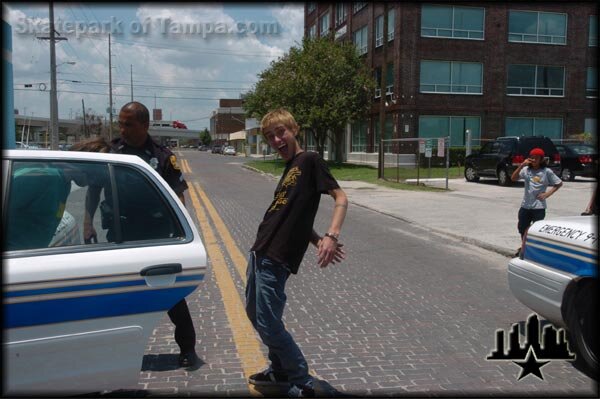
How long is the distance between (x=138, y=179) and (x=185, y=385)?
1505 millimetres

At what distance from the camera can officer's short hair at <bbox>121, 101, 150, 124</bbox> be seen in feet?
14.3

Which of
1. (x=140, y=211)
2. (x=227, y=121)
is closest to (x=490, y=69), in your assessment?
(x=140, y=211)

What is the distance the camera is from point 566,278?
14.1 feet

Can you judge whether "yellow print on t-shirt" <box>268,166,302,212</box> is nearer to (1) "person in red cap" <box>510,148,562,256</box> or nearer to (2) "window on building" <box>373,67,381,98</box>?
(1) "person in red cap" <box>510,148,562,256</box>

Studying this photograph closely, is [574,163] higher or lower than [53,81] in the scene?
lower

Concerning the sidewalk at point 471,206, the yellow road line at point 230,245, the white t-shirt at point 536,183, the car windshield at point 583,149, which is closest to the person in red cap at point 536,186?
the white t-shirt at point 536,183

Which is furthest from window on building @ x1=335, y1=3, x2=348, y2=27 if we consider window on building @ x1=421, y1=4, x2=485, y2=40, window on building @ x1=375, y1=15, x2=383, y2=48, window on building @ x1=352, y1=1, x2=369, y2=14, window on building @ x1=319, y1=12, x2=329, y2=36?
window on building @ x1=421, y1=4, x2=485, y2=40

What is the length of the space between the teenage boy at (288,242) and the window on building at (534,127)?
1400 inches

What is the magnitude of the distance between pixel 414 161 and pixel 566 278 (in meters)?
27.3

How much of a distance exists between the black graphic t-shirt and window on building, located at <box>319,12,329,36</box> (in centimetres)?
4980

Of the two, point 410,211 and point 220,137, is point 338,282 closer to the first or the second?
point 410,211

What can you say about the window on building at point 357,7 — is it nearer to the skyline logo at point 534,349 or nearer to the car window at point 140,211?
the skyline logo at point 534,349

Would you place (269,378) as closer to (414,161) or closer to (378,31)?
(414,161)

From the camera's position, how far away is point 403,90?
113 feet
